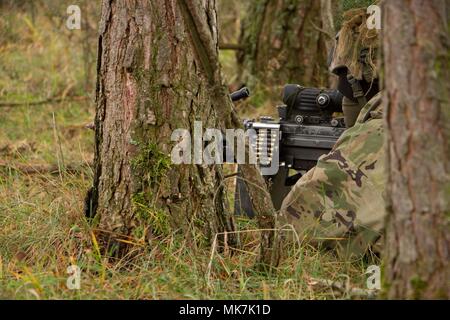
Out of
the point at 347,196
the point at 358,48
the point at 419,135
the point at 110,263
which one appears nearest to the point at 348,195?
the point at 347,196

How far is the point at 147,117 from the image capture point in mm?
3475

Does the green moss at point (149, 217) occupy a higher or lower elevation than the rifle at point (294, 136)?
lower

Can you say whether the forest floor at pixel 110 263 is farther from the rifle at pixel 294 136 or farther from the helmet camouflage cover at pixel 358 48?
the helmet camouflage cover at pixel 358 48

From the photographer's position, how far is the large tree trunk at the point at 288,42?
7004 millimetres

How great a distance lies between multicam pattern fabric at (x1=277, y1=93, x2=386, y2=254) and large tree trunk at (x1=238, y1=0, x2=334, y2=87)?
3206 mm

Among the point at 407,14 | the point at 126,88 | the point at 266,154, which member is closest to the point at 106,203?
the point at 126,88

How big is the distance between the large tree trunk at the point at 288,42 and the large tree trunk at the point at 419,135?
453 cm

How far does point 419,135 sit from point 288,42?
4747 millimetres

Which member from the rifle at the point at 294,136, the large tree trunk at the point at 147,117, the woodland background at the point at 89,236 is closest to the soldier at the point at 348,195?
the woodland background at the point at 89,236

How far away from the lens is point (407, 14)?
2.38 m

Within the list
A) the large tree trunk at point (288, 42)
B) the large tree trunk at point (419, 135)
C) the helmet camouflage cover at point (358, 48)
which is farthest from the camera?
the large tree trunk at point (288, 42)

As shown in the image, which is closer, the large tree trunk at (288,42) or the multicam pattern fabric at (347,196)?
the multicam pattern fabric at (347,196)

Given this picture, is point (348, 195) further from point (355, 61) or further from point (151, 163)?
point (151, 163)
